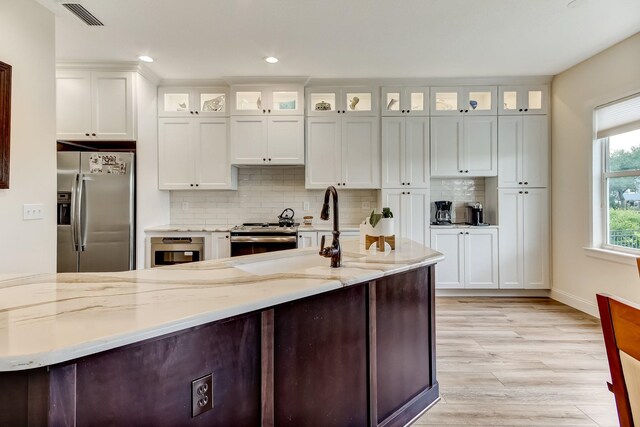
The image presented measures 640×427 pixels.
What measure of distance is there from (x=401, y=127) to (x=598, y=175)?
85.0 inches

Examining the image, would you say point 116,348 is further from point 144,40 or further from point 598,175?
point 598,175

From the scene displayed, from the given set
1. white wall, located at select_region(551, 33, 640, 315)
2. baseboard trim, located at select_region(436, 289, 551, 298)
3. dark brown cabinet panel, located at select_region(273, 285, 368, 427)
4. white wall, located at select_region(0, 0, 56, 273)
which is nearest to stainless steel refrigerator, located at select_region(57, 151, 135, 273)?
white wall, located at select_region(0, 0, 56, 273)

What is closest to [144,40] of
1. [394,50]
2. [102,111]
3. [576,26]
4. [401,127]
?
[102,111]

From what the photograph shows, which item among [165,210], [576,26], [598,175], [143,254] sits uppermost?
[576,26]

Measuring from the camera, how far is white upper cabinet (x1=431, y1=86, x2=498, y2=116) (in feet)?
14.2

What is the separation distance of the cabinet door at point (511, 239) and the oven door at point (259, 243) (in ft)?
8.55

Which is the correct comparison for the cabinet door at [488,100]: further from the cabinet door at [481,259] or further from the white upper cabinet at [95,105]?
the white upper cabinet at [95,105]

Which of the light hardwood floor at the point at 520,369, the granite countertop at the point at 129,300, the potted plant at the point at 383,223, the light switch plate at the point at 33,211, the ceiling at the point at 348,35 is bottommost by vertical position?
the light hardwood floor at the point at 520,369

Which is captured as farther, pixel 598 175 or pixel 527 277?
pixel 527 277

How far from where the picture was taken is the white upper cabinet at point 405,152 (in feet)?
14.3

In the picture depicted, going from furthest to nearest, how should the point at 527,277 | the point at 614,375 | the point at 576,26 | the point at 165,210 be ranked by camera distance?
the point at 165,210
the point at 527,277
the point at 576,26
the point at 614,375

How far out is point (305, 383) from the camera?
4.27 feet

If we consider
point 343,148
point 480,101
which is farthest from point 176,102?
point 480,101

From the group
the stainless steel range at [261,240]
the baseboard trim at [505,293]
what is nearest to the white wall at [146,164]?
the stainless steel range at [261,240]
